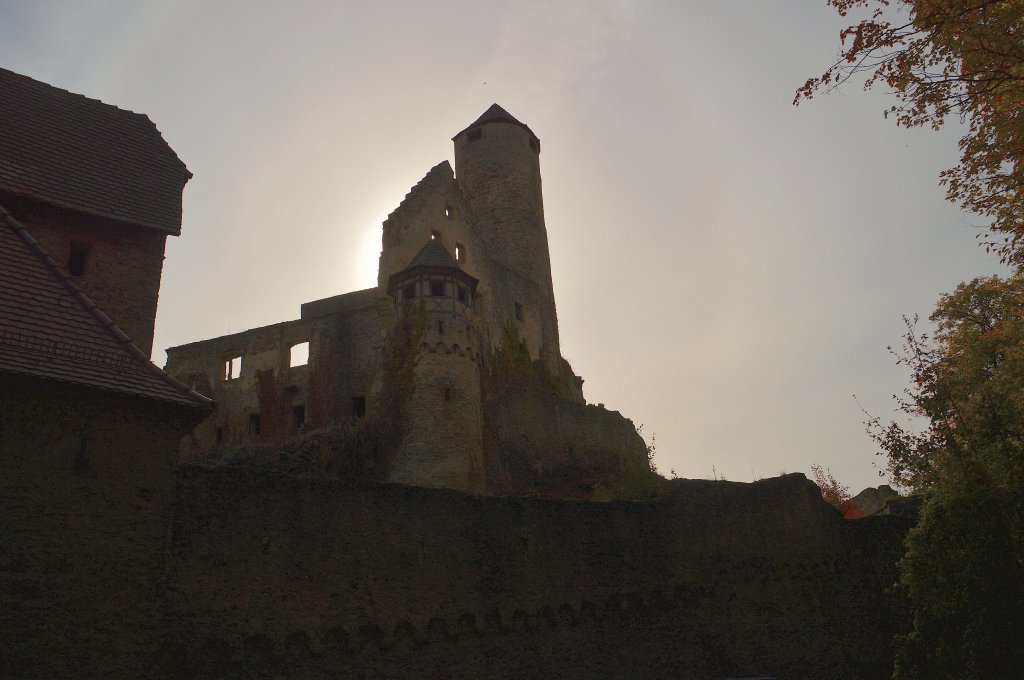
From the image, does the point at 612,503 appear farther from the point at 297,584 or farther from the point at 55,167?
the point at 55,167

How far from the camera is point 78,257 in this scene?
15.0 metres

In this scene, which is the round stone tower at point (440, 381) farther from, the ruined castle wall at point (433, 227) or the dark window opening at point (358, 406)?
the dark window opening at point (358, 406)

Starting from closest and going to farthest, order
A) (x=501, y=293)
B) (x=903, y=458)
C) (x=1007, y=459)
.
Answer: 1. (x=1007, y=459)
2. (x=903, y=458)
3. (x=501, y=293)

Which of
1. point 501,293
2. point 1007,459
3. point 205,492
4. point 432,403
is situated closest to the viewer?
point 205,492

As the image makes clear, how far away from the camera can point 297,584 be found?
1227 centimetres

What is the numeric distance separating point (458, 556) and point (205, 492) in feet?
16.6

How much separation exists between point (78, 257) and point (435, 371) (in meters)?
10.4

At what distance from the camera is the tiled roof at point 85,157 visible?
14852 mm

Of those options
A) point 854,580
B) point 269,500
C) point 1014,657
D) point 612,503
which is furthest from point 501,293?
point 1014,657

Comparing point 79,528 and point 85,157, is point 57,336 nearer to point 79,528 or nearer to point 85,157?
point 79,528

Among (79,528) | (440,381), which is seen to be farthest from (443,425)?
(79,528)

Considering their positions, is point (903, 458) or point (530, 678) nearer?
point (530, 678)

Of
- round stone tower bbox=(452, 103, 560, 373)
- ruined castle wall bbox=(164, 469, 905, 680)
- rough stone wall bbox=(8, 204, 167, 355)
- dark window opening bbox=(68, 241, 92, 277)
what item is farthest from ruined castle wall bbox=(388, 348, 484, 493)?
dark window opening bbox=(68, 241, 92, 277)

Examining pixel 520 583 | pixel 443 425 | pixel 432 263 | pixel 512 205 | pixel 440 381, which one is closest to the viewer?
pixel 520 583
